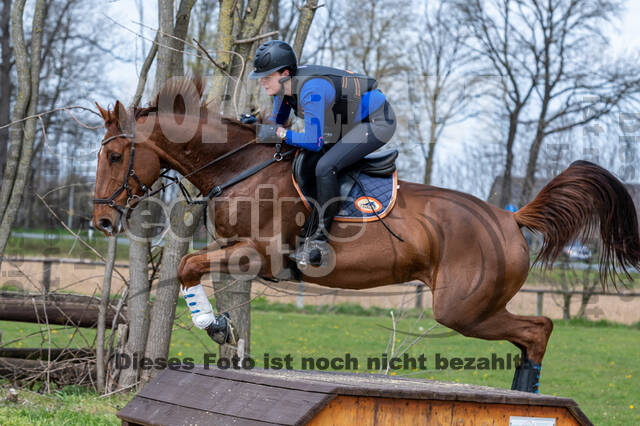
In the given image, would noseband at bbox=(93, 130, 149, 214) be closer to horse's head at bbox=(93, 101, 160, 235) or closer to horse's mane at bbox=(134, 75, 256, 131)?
horse's head at bbox=(93, 101, 160, 235)

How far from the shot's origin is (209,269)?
13.1 feet

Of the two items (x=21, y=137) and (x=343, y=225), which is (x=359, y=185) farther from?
(x=21, y=137)

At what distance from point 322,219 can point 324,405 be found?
130cm

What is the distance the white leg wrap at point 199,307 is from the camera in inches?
157

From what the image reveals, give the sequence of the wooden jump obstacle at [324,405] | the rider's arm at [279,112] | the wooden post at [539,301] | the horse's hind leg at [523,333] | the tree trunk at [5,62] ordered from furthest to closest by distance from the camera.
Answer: the tree trunk at [5,62], the wooden post at [539,301], the rider's arm at [279,112], the horse's hind leg at [523,333], the wooden jump obstacle at [324,405]

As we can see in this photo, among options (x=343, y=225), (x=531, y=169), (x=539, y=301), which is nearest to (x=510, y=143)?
(x=531, y=169)

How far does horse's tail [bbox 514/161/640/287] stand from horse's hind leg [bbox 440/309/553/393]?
1.56 feet

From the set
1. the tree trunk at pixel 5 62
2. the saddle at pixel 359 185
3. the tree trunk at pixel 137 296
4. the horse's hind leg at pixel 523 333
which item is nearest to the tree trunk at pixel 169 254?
the tree trunk at pixel 137 296

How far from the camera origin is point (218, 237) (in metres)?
4.26

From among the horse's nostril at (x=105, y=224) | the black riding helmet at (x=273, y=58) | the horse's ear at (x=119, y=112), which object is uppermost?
the black riding helmet at (x=273, y=58)

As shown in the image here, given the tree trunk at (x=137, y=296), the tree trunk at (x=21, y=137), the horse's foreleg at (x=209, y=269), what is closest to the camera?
the horse's foreleg at (x=209, y=269)

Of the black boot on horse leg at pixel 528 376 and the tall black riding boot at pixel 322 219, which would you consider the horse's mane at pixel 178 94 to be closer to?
the tall black riding boot at pixel 322 219

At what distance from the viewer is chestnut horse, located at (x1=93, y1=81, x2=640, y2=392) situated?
13.5 feet

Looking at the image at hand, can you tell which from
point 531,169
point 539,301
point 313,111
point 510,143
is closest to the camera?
point 313,111
